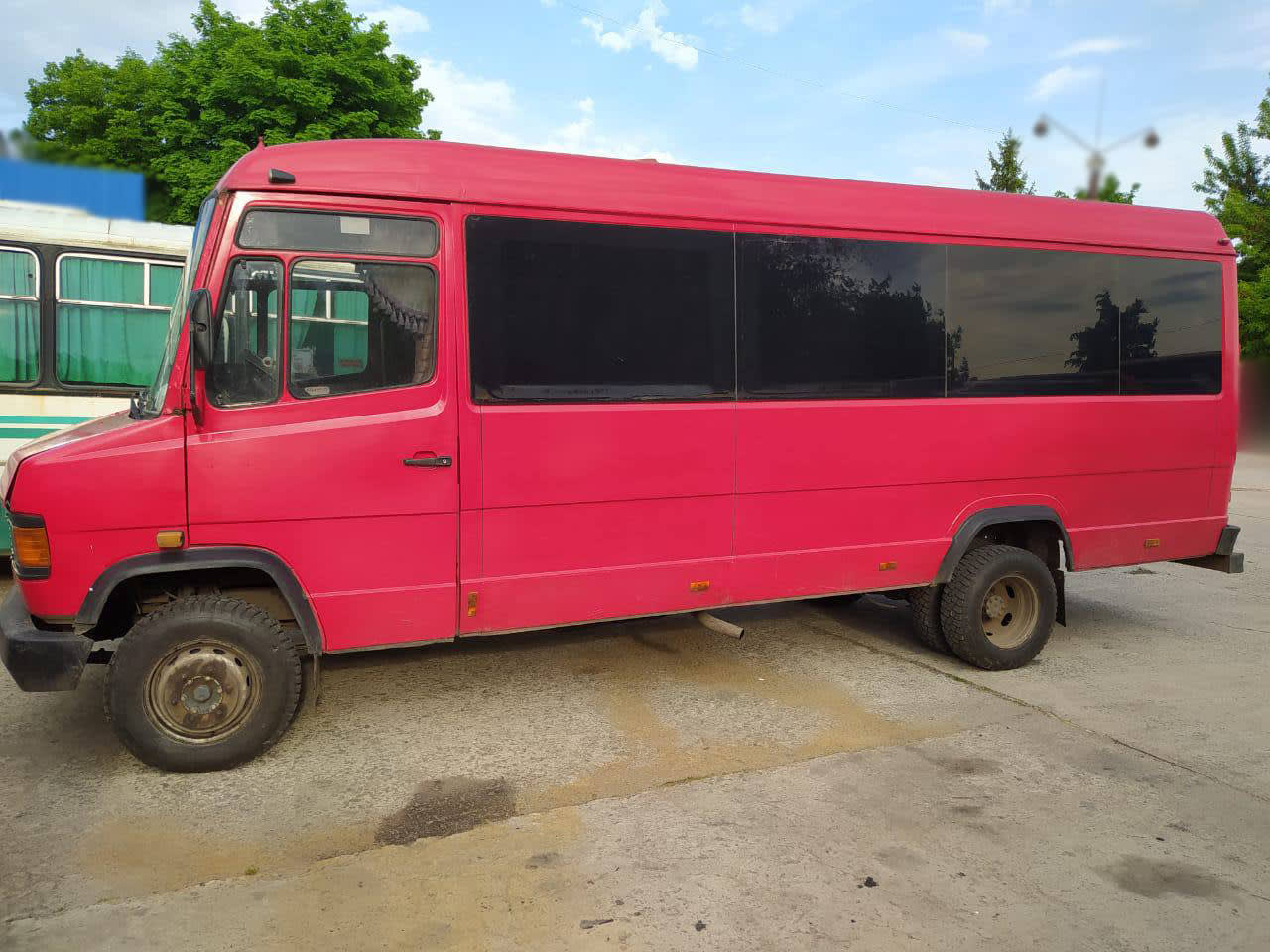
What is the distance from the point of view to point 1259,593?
9.21 m

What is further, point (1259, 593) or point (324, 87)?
point (324, 87)

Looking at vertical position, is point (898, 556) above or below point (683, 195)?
below

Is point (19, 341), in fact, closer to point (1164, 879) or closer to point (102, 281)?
point (102, 281)

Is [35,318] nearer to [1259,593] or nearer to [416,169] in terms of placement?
[416,169]

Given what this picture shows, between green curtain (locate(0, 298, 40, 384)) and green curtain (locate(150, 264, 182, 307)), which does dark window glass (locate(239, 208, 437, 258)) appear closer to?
green curtain (locate(150, 264, 182, 307))

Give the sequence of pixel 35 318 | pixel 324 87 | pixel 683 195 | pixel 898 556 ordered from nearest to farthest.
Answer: pixel 683 195 → pixel 898 556 → pixel 35 318 → pixel 324 87

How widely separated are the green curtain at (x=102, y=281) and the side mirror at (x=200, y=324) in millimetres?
5291

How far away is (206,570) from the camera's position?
468 centimetres

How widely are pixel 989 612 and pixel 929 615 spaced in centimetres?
41

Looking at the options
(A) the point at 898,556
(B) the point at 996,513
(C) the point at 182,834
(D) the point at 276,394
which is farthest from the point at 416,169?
(B) the point at 996,513

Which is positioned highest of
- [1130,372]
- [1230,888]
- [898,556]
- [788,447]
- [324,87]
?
[324,87]

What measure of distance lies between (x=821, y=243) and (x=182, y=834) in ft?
14.6

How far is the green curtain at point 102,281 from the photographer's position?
8586 mm

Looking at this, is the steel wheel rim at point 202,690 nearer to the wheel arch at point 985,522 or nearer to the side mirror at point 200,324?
the side mirror at point 200,324
